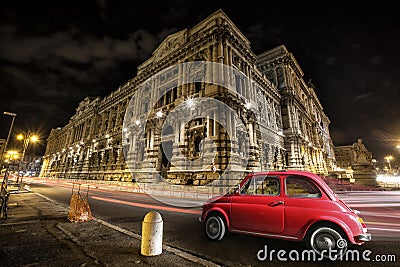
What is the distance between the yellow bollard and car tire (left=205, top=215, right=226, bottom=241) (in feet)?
4.93

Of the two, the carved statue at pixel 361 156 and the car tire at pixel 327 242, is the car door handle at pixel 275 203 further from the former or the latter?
the carved statue at pixel 361 156

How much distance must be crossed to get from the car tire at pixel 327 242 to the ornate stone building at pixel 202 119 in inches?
484

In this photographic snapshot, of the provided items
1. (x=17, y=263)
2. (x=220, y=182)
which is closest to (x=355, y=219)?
(x=17, y=263)

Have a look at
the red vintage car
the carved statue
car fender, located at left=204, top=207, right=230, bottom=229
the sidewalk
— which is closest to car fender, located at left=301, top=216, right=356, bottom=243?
the red vintage car

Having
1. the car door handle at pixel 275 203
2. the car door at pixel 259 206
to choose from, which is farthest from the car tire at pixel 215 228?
the car door handle at pixel 275 203

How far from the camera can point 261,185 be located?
447 cm

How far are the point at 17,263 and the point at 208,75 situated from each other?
19.3 m

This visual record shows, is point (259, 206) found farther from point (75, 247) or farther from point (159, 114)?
point (159, 114)

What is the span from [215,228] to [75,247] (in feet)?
10.4

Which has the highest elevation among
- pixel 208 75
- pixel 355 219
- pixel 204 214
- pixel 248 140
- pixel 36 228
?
pixel 208 75

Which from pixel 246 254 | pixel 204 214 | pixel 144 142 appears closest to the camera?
pixel 246 254

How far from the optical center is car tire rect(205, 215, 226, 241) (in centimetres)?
455

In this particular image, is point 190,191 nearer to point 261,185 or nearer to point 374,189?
point 261,185

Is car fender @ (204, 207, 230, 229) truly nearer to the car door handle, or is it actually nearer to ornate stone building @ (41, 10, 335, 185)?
the car door handle
